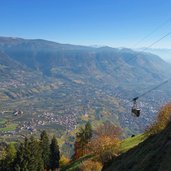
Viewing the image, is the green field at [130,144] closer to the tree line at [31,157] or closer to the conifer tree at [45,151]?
the tree line at [31,157]

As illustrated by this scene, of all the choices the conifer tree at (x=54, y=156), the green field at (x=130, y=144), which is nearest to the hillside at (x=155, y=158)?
the green field at (x=130, y=144)

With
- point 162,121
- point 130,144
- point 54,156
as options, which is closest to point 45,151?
point 54,156

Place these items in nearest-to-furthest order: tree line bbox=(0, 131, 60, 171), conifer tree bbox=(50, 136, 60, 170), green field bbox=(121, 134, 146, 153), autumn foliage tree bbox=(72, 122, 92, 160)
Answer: green field bbox=(121, 134, 146, 153)
tree line bbox=(0, 131, 60, 171)
conifer tree bbox=(50, 136, 60, 170)
autumn foliage tree bbox=(72, 122, 92, 160)

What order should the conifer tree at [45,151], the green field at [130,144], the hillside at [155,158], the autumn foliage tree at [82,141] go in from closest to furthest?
the hillside at [155,158]
the green field at [130,144]
the conifer tree at [45,151]
the autumn foliage tree at [82,141]

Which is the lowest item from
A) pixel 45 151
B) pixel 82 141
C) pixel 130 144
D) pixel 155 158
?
pixel 45 151

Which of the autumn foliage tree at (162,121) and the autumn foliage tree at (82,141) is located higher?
the autumn foliage tree at (162,121)

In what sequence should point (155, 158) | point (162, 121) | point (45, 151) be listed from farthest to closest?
point (45, 151)
point (162, 121)
point (155, 158)

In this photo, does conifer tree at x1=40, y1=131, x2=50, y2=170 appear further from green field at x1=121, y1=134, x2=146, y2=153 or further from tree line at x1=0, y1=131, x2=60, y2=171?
green field at x1=121, y1=134, x2=146, y2=153

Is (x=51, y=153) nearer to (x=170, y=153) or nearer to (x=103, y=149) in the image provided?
(x=103, y=149)

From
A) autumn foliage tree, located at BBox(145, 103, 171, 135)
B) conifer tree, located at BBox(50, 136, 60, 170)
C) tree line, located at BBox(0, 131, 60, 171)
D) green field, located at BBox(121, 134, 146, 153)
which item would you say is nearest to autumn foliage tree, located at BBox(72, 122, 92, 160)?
conifer tree, located at BBox(50, 136, 60, 170)

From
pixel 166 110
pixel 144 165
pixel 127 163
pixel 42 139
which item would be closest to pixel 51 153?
pixel 42 139

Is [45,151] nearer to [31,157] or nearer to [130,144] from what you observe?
[31,157]
